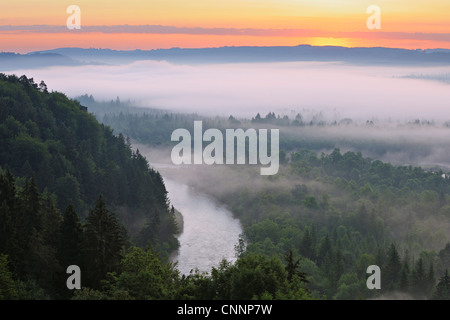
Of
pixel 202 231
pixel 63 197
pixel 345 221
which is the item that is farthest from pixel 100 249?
pixel 345 221

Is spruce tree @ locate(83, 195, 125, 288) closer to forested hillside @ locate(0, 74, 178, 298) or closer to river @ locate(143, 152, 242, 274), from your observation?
forested hillside @ locate(0, 74, 178, 298)

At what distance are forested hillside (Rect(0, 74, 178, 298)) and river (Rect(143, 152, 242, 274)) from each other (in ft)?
12.2

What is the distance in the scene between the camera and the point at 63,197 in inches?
3177

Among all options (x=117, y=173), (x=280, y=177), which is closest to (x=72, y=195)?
(x=117, y=173)

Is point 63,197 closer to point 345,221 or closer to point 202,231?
point 202,231

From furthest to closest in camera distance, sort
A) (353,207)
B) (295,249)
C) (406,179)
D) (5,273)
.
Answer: (406,179), (353,207), (295,249), (5,273)

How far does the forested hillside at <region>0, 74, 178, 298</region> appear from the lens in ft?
148

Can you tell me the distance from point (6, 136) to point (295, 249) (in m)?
44.8

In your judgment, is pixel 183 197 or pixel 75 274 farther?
pixel 183 197

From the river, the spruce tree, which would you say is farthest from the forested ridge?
the spruce tree

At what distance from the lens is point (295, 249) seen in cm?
9056

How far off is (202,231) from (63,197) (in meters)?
32.3

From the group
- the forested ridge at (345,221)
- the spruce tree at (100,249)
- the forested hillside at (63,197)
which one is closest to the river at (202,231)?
the forested ridge at (345,221)

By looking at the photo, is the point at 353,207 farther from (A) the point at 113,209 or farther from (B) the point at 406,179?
(A) the point at 113,209
